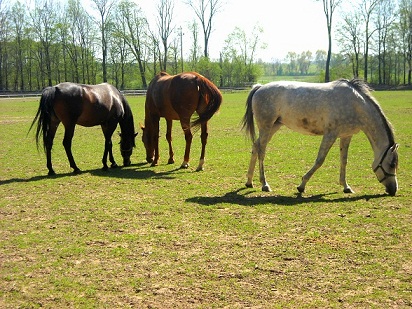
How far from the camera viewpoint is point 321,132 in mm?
7598

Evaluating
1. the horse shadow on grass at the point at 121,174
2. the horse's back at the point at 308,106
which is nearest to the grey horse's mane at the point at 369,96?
the horse's back at the point at 308,106

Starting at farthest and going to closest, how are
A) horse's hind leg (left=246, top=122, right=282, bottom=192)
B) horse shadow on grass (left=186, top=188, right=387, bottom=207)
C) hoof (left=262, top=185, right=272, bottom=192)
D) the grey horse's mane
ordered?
horse's hind leg (left=246, top=122, right=282, bottom=192) → hoof (left=262, top=185, right=272, bottom=192) → the grey horse's mane → horse shadow on grass (left=186, top=188, right=387, bottom=207)

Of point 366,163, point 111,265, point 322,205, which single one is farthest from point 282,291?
point 366,163

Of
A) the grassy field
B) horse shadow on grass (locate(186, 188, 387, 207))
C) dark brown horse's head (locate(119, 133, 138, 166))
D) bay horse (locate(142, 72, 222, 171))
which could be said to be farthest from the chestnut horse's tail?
horse shadow on grass (locate(186, 188, 387, 207))

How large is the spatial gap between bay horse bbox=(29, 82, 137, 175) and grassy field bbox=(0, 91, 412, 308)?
993 millimetres

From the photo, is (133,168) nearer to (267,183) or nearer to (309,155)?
(267,183)

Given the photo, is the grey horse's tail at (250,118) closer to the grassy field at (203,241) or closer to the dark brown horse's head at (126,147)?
the grassy field at (203,241)

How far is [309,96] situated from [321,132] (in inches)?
28.4

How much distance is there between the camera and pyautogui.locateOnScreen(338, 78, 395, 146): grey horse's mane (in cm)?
702

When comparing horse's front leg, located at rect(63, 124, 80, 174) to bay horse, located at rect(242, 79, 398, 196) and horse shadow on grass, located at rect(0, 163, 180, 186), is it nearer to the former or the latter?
horse shadow on grass, located at rect(0, 163, 180, 186)

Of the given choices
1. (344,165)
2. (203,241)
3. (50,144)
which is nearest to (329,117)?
A: (344,165)

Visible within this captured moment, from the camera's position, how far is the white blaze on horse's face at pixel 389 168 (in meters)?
6.93

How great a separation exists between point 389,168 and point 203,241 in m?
3.79

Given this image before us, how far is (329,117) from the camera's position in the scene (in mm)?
7277
